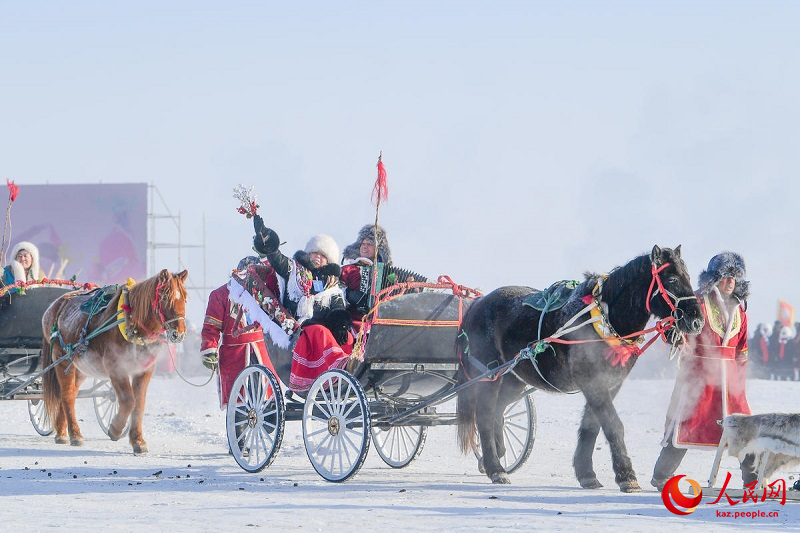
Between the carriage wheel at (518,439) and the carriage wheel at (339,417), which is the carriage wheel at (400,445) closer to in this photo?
the carriage wheel at (518,439)

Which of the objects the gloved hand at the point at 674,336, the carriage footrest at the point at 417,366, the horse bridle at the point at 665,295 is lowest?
the carriage footrest at the point at 417,366

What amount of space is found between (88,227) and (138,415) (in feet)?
128

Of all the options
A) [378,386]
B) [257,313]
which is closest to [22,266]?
[257,313]

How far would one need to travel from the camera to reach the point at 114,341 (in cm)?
1245

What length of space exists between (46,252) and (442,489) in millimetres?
43133

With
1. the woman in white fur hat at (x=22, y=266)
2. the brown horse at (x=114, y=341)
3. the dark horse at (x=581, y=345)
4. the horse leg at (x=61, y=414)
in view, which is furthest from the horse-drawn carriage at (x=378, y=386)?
the woman in white fur hat at (x=22, y=266)

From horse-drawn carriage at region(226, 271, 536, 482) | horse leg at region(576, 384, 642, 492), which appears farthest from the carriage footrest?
horse leg at region(576, 384, 642, 492)

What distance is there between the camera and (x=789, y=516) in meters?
7.39

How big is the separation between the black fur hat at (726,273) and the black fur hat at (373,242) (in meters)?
3.03

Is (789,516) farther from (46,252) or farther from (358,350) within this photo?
(46,252)

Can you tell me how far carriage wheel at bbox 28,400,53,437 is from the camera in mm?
13922

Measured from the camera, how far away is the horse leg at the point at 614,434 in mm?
8594

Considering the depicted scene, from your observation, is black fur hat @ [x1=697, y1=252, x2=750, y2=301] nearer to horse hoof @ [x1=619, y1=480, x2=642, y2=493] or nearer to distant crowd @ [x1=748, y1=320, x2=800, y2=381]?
horse hoof @ [x1=619, y1=480, x2=642, y2=493]

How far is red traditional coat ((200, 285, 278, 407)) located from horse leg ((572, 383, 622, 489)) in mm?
3594
